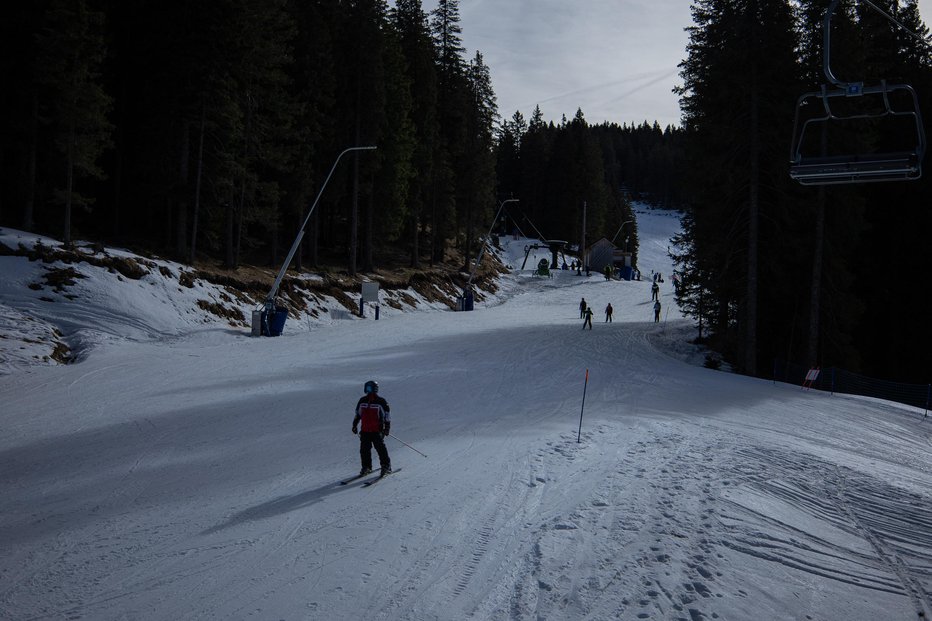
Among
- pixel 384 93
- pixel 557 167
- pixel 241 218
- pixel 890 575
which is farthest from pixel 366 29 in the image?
pixel 557 167

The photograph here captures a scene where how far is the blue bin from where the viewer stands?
2322cm

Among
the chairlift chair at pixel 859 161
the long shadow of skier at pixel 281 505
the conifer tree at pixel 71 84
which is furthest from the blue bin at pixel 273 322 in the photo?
the chairlift chair at pixel 859 161

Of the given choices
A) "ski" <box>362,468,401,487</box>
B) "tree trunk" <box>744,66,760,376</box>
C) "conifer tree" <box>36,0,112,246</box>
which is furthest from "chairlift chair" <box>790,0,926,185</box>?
"conifer tree" <box>36,0,112,246</box>

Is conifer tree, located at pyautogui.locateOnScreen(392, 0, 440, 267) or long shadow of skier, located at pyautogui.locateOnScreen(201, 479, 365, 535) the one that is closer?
long shadow of skier, located at pyautogui.locateOnScreen(201, 479, 365, 535)

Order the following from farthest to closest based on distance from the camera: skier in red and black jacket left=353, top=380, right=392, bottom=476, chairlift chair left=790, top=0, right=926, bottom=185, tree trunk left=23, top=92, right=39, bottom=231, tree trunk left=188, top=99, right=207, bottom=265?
tree trunk left=188, top=99, right=207, bottom=265 < tree trunk left=23, top=92, right=39, bottom=231 < skier in red and black jacket left=353, top=380, right=392, bottom=476 < chairlift chair left=790, top=0, right=926, bottom=185

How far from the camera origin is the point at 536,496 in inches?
334

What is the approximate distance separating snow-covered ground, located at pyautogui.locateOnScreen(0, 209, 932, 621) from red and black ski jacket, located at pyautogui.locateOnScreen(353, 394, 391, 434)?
898 mm

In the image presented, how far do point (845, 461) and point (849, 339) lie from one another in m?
14.8

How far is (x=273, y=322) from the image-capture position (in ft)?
76.8

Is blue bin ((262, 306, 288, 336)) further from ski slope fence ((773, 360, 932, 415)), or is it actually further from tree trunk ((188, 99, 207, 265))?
ski slope fence ((773, 360, 932, 415))

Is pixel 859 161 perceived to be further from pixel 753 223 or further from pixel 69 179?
pixel 69 179

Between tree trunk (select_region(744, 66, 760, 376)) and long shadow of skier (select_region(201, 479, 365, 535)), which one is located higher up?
tree trunk (select_region(744, 66, 760, 376))

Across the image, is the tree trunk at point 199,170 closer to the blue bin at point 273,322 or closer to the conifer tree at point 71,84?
the conifer tree at point 71,84

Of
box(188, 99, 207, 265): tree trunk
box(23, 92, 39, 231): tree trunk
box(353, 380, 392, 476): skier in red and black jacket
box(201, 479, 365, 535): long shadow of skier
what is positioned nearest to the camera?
box(201, 479, 365, 535): long shadow of skier
